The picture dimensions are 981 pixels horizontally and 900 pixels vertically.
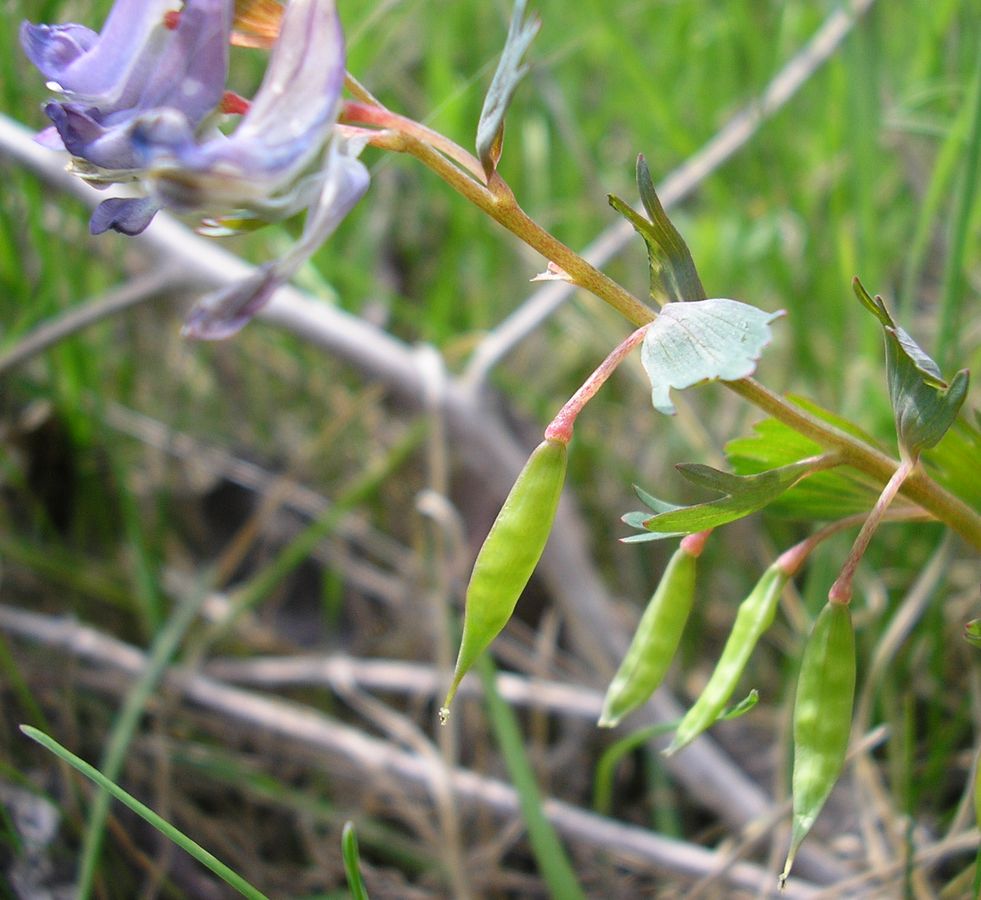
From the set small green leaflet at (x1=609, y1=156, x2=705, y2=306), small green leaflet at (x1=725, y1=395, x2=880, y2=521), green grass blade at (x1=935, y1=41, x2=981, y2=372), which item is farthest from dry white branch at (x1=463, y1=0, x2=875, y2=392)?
small green leaflet at (x1=609, y1=156, x2=705, y2=306)

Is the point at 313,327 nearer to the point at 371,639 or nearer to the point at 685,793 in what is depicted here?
the point at 371,639

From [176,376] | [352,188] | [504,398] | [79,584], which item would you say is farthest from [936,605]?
[176,376]

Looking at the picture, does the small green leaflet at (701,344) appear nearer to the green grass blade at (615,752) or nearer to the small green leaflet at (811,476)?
the small green leaflet at (811,476)

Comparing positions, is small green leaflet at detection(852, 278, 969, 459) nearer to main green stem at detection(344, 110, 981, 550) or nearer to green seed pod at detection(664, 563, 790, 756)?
main green stem at detection(344, 110, 981, 550)

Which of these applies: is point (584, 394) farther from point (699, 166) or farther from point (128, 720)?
point (699, 166)

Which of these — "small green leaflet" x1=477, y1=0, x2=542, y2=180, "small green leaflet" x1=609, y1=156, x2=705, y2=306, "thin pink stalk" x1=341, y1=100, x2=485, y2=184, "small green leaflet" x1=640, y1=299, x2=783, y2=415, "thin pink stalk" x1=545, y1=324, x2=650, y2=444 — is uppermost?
"small green leaflet" x1=477, y1=0, x2=542, y2=180

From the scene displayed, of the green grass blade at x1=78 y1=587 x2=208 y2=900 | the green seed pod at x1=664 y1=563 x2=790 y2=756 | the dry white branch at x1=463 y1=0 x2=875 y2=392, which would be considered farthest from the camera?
the dry white branch at x1=463 y1=0 x2=875 y2=392
